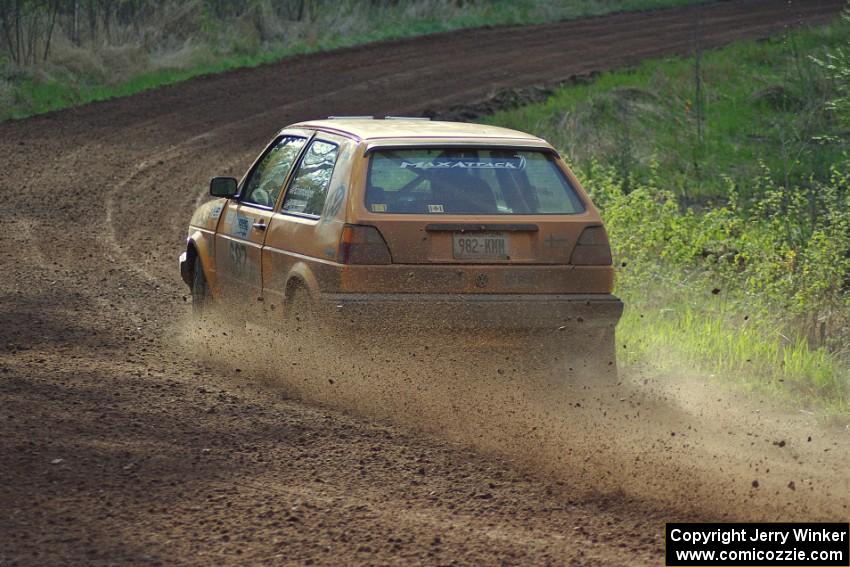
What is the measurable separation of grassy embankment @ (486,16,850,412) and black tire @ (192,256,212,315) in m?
3.18

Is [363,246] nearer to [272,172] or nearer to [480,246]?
[480,246]

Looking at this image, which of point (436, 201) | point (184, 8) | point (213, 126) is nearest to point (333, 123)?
point (436, 201)

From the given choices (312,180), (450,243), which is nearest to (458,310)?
(450,243)

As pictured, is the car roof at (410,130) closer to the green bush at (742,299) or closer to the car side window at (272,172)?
the car side window at (272,172)

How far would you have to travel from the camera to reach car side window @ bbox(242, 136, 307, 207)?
9.05 m

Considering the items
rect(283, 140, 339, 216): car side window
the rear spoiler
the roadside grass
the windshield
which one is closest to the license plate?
the windshield

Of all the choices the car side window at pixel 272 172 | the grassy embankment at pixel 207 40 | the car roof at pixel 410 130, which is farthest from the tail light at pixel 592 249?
the grassy embankment at pixel 207 40

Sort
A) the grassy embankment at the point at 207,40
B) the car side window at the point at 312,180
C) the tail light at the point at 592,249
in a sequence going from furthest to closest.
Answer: the grassy embankment at the point at 207,40
the car side window at the point at 312,180
the tail light at the point at 592,249

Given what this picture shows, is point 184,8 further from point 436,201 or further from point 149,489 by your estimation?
point 149,489

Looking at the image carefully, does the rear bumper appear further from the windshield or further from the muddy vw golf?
the windshield

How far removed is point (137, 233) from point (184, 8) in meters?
Answer: 16.3

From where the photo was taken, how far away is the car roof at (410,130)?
8125 millimetres

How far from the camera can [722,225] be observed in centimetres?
1273

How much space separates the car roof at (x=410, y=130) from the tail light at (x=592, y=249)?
773 millimetres
